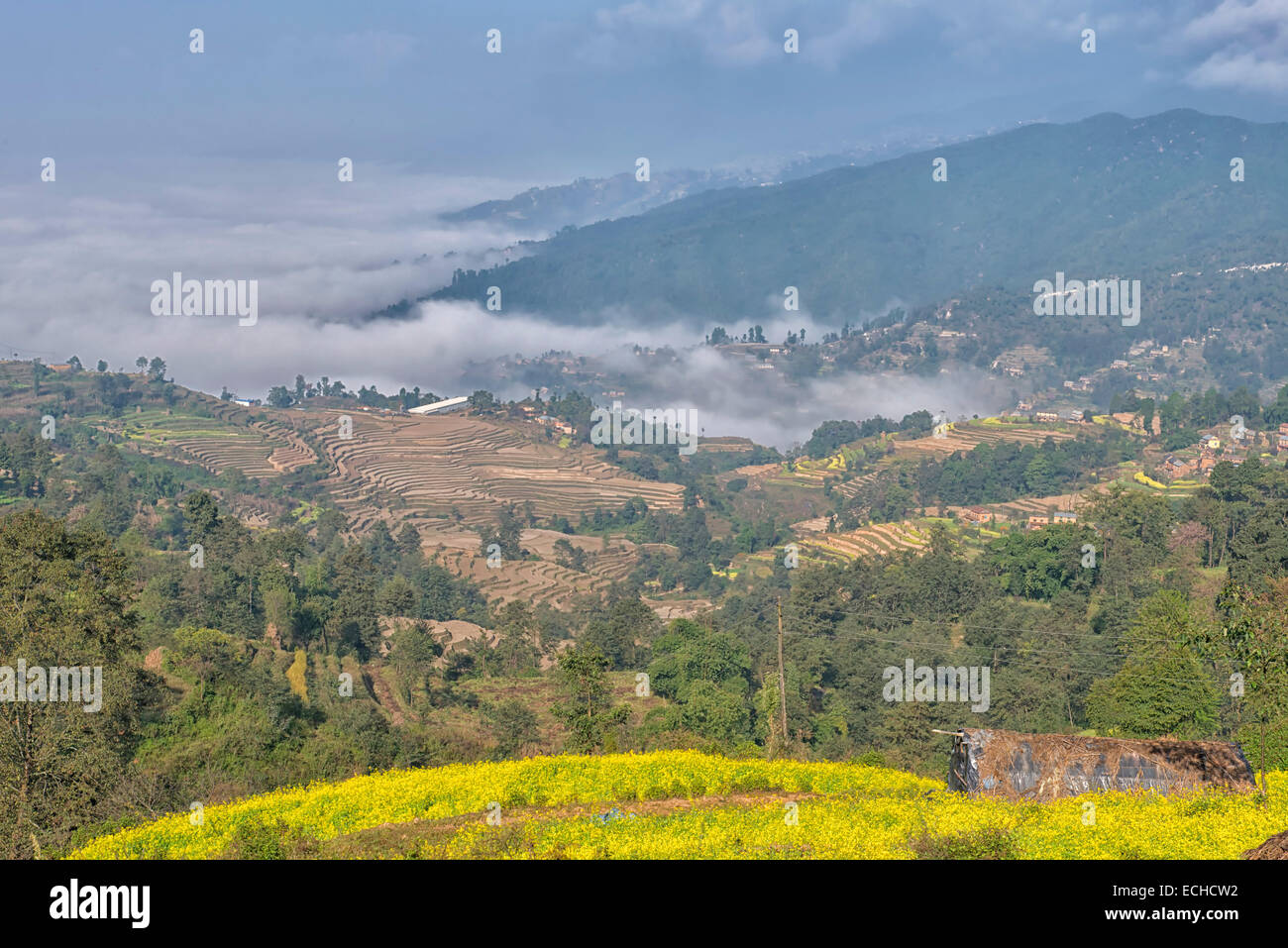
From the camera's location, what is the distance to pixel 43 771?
2256 centimetres

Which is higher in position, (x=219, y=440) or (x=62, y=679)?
(x=219, y=440)

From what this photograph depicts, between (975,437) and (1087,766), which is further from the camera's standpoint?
(975,437)

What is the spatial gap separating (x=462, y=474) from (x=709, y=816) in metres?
147

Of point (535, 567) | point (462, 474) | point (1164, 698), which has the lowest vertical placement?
point (535, 567)

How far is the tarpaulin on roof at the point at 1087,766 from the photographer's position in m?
21.9

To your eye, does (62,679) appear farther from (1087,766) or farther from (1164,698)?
(1164,698)

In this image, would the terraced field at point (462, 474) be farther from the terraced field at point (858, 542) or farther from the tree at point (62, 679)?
the tree at point (62, 679)

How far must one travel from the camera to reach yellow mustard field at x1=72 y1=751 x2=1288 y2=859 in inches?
637

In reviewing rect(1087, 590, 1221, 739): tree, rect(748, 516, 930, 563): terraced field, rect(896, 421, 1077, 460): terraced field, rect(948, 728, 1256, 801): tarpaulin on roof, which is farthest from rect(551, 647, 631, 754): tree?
rect(896, 421, 1077, 460): terraced field

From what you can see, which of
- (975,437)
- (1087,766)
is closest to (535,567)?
(975,437)

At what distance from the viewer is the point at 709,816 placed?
19.1m

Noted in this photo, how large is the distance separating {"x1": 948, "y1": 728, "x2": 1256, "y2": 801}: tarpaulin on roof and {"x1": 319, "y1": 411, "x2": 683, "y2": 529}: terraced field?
379ft
